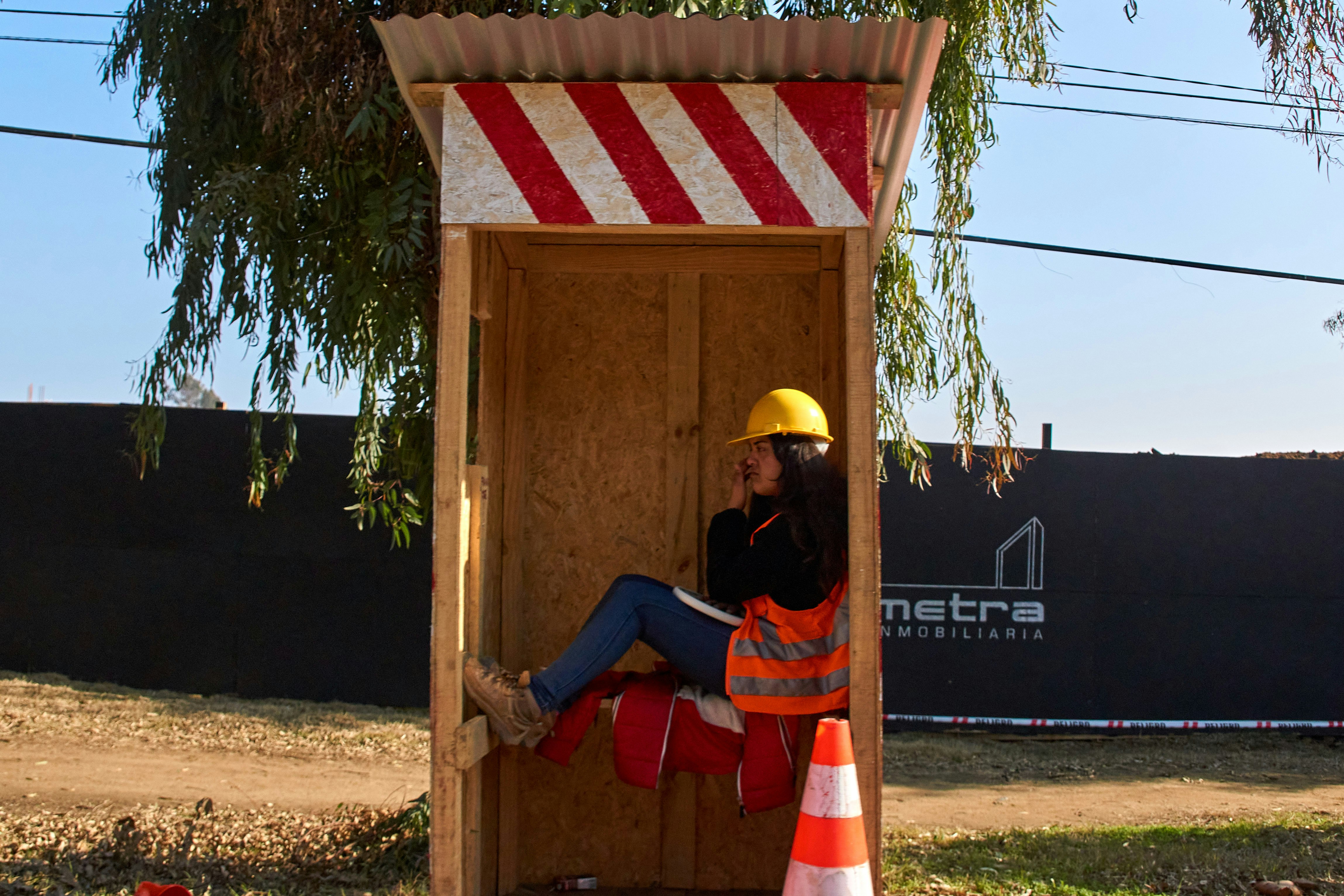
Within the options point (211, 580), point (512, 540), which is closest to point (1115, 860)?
point (512, 540)

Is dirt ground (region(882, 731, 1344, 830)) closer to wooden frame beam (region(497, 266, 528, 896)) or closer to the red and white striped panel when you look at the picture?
wooden frame beam (region(497, 266, 528, 896))

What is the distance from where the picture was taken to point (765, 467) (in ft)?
11.3

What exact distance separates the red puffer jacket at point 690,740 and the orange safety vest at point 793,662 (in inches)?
6.0

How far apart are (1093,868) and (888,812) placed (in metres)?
2.03

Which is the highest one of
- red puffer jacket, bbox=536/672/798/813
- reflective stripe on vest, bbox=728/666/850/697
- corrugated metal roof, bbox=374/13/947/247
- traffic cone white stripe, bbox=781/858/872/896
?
corrugated metal roof, bbox=374/13/947/247

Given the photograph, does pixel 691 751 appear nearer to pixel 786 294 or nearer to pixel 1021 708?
pixel 786 294

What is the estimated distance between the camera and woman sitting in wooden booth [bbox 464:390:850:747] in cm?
327

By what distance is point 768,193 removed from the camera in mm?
2996

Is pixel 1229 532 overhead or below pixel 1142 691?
overhead

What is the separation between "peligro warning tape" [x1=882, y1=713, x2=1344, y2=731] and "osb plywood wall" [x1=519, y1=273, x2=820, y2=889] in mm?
5556

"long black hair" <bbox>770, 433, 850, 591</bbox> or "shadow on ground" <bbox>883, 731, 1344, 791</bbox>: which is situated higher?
"long black hair" <bbox>770, 433, 850, 591</bbox>

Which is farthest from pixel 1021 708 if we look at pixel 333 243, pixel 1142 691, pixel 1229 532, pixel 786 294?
pixel 333 243

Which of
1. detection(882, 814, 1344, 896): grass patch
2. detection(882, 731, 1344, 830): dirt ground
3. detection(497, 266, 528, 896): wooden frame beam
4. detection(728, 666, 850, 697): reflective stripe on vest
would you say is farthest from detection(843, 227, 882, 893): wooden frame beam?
detection(882, 731, 1344, 830): dirt ground

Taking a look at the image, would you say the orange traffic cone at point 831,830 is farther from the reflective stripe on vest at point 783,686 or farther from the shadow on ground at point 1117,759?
the shadow on ground at point 1117,759
